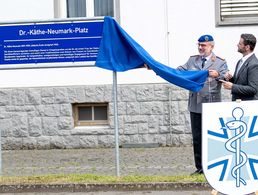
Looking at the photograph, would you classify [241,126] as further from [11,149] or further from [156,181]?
[11,149]

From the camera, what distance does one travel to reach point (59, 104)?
37.2 feet

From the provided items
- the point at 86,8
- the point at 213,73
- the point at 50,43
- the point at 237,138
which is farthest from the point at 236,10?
the point at 237,138

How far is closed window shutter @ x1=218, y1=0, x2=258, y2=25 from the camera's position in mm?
11055

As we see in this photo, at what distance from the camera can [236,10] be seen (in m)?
11.1

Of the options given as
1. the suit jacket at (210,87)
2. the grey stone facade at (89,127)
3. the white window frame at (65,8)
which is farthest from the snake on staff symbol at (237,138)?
the white window frame at (65,8)

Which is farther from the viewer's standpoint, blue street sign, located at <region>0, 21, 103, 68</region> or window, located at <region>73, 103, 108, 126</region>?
window, located at <region>73, 103, 108, 126</region>

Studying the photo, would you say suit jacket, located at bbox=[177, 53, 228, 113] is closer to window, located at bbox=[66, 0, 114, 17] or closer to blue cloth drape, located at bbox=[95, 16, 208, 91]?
blue cloth drape, located at bbox=[95, 16, 208, 91]

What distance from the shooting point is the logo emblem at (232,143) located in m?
6.13

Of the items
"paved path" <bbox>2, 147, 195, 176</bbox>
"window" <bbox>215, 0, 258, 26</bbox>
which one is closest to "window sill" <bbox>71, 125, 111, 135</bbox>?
"paved path" <bbox>2, 147, 195, 176</bbox>

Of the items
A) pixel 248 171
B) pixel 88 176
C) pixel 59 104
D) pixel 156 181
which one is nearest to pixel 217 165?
pixel 248 171

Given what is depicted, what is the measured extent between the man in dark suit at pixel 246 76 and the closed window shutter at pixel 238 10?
11.9 feet

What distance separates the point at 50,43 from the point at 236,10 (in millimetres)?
4387

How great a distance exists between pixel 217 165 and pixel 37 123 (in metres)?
5.84

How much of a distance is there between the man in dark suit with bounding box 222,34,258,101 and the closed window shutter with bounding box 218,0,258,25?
143 inches
